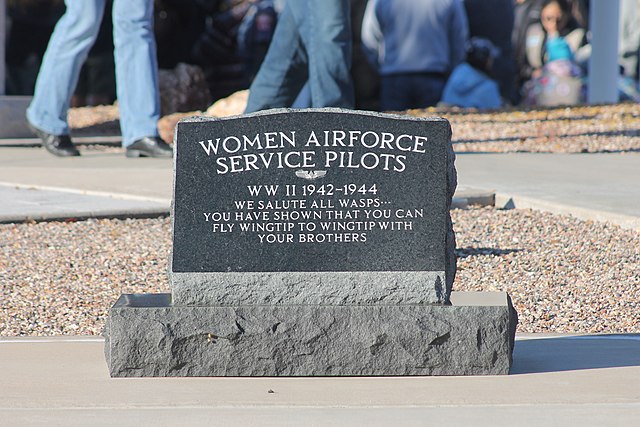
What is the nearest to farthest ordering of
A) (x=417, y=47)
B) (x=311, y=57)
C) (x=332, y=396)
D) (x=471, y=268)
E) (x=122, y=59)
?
(x=332, y=396) < (x=471, y=268) < (x=311, y=57) < (x=122, y=59) < (x=417, y=47)

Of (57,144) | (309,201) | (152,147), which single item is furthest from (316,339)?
(57,144)

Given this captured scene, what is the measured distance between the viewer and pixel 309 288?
12.0ft

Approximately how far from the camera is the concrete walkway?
3.12m

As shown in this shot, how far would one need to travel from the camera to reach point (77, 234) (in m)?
6.10

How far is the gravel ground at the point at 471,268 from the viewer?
14.8ft

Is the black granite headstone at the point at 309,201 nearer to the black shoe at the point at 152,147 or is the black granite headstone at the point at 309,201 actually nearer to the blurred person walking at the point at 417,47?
the black shoe at the point at 152,147

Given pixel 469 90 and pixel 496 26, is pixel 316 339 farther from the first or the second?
pixel 496 26

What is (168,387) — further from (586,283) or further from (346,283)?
(586,283)

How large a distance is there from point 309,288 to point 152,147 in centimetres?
503

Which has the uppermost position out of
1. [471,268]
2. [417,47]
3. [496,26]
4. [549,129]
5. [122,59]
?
[122,59]

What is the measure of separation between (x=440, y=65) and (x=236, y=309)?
32.6 ft

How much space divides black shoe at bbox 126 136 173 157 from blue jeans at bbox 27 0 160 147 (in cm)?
4

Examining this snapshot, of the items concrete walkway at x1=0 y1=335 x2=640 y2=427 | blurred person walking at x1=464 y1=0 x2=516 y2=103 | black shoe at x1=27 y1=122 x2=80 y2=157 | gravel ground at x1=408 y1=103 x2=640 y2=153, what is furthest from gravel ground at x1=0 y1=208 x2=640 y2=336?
blurred person walking at x1=464 y1=0 x2=516 y2=103

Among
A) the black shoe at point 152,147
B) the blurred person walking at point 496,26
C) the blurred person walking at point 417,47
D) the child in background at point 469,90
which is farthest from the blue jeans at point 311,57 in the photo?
the blurred person walking at point 496,26
